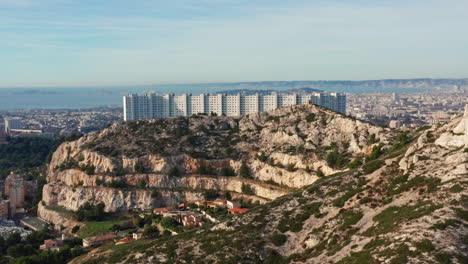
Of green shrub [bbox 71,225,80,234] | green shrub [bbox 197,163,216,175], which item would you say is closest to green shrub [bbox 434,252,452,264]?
green shrub [bbox 197,163,216,175]

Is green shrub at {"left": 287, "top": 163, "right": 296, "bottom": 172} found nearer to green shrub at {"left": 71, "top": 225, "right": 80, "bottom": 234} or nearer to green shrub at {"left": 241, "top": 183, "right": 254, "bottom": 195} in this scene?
green shrub at {"left": 241, "top": 183, "right": 254, "bottom": 195}

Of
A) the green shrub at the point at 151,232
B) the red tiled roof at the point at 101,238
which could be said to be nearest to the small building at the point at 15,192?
the red tiled roof at the point at 101,238

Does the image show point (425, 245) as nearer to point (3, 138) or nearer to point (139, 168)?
point (139, 168)

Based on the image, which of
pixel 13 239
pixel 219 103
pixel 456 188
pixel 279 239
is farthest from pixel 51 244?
pixel 219 103

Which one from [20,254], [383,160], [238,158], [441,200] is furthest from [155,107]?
[441,200]

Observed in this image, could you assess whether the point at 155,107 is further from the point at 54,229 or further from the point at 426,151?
the point at 426,151

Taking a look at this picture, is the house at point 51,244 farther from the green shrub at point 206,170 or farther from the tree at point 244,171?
the tree at point 244,171

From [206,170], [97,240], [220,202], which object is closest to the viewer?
[97,240]
